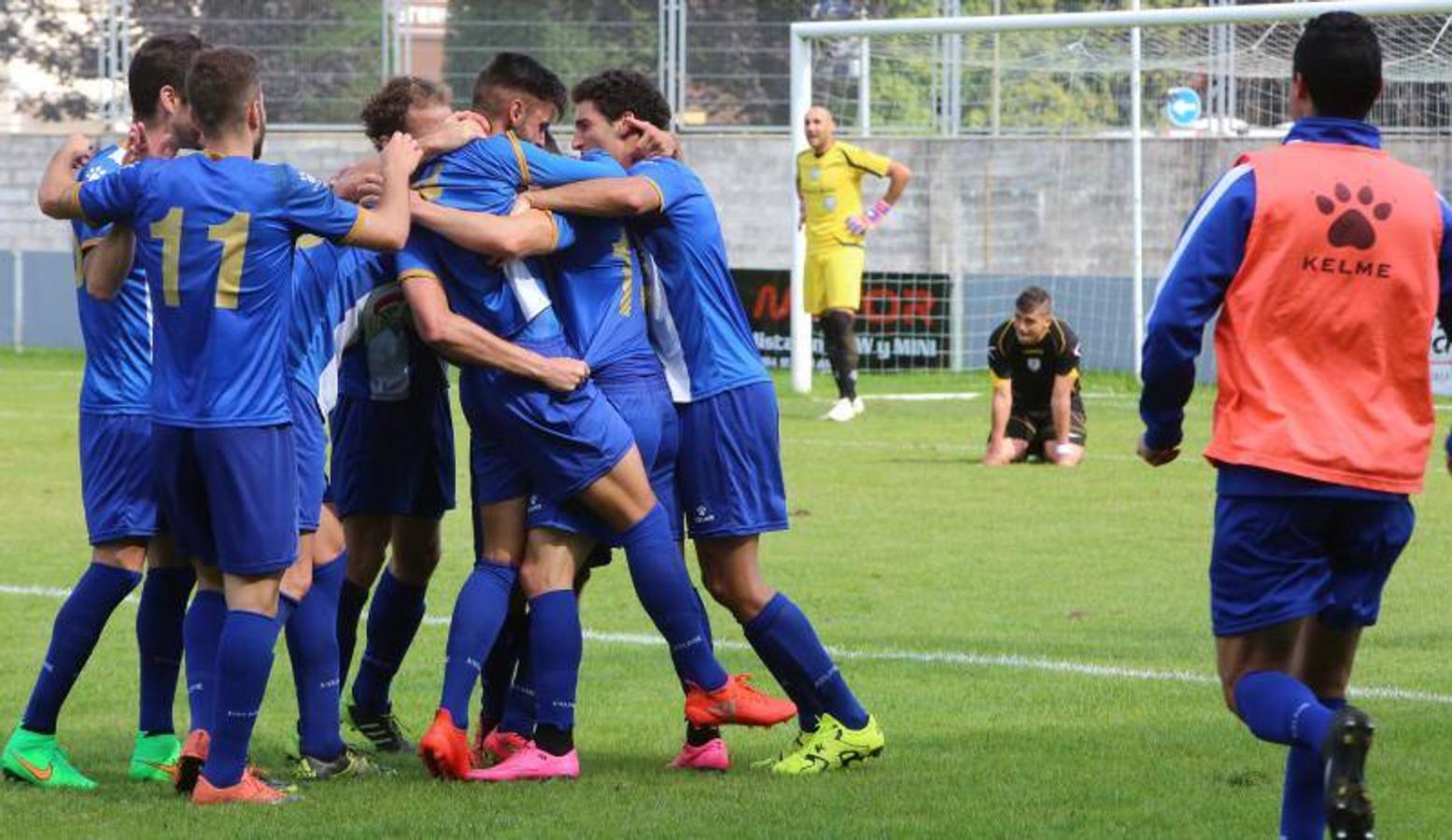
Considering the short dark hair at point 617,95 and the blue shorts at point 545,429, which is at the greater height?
the short dark hair at point 617,95

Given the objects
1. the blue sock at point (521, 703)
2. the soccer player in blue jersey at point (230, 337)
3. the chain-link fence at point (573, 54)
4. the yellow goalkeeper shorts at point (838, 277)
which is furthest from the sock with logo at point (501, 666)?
the chain-link fence at point (573, 54)

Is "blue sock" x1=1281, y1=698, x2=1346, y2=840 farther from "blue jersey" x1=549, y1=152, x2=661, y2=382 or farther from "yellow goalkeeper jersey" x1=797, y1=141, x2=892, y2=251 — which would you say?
"yellow goalkeeper jersey" x1=797, y1=141, x2=892, y2=251

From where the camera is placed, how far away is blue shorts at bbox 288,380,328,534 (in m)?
6.71

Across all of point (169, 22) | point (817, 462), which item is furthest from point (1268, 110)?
point (169, 22)

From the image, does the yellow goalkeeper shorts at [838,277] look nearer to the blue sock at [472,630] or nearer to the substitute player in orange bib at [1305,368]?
the blue sock at [472,630]

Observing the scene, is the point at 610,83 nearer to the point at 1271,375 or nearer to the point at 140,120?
the point at 140,120

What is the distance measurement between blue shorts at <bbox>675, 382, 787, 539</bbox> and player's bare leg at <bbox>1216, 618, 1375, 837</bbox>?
183 centimetres

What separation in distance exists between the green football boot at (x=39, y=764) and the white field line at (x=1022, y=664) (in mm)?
2894

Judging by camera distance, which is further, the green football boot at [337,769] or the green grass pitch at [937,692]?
the green football boot at [337,769]

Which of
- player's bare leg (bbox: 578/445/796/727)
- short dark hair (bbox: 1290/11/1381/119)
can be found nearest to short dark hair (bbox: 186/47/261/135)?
player's bare leg (bbox: 578/445/796/727)

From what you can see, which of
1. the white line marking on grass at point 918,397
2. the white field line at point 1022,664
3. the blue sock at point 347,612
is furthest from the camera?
the white line marking on grass at point 918,397

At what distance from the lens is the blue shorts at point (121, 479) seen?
677 cm

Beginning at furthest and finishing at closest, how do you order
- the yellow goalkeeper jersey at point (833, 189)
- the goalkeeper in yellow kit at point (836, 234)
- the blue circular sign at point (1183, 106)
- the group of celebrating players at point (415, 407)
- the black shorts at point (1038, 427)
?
the blue circular sign at point (1183, 106) < the yellow goalkeeper jersey at point (833, 189) < the goalkeeper in yellow kit at point (836, 234) < the black shorts at point (1038, 427) < the group of celebrating players at point (415, 407)

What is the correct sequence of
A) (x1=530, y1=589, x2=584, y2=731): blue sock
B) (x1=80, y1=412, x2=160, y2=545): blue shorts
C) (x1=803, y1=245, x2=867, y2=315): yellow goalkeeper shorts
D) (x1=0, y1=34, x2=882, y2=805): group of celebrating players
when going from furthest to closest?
(x1=803, y1=245, x2=867, y2=315): yellow goalkeeper shorts < (x1=80, y1=412, x2=160, y2=545): blue shorts < (x1=530, y1=589, x2=584, y2=731): blue sock < (x1=0, y1=34, x2=882, y2=805): group of celebrating players
